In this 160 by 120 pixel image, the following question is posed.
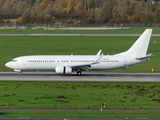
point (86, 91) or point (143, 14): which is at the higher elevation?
point (143, 14)

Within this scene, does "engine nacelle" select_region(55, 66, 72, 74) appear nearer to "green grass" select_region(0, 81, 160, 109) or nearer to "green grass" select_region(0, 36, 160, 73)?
→ "green grass" select_region(0, 81, 160, 109)

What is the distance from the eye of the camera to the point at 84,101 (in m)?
37.8

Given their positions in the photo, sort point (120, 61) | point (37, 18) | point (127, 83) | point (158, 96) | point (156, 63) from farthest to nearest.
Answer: point (37, 18), point (156, 63), point (120, 61), point (127, 83), point (158, 96)

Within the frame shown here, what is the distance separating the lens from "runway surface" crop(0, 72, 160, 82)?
51.6m

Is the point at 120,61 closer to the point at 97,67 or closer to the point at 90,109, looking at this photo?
the point at 97,67

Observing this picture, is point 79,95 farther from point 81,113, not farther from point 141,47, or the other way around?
point 141,47

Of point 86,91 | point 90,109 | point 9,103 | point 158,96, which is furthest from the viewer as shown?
point 86,91

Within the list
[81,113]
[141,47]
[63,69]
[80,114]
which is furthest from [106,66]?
[80,114]

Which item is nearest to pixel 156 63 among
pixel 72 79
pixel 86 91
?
pixel 72 79

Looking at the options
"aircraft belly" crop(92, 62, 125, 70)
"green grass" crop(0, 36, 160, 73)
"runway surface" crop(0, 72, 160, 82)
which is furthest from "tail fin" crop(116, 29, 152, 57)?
"green grass" crop(0, 36, 160, 73)

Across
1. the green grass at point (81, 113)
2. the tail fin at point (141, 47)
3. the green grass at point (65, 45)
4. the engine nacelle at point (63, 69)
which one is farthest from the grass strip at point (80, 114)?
the green grass at point (65, 45)

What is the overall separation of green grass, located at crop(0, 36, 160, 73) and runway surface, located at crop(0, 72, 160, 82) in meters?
12.4

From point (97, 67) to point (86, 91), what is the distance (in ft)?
42.4

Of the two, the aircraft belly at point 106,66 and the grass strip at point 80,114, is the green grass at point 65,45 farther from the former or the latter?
the grass strip at point 80,114
